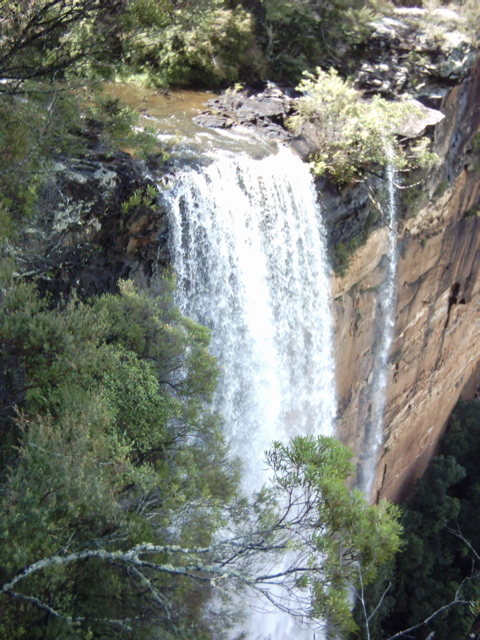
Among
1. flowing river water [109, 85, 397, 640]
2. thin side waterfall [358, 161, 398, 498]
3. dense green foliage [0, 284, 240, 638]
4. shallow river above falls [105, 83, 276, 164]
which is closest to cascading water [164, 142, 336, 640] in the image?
flowing river water [109, 85, 397, 640]

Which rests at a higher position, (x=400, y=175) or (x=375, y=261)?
(x=400, y=175)

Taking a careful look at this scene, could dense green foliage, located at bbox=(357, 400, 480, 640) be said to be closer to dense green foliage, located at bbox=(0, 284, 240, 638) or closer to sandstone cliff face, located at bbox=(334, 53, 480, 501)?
sandstone cliff face, located at bbox=(334, 53, 480, 501)

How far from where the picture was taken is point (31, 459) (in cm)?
412

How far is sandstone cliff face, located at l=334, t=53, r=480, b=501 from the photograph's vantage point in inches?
472

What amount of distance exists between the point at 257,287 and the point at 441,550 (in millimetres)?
11414

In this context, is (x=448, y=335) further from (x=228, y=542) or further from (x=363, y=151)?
(x=228, y=542)

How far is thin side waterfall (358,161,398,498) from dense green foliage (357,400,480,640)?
7.55 ft

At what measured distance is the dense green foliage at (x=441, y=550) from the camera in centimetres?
1425

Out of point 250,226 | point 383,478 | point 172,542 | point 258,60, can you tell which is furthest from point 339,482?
point 383,478

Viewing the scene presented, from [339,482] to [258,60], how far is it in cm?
1082

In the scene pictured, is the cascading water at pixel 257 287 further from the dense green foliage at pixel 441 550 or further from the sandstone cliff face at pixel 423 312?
the dense green foliage at pixel 441 550

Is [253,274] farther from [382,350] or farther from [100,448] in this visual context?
[382,350]

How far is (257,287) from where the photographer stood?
8703mm

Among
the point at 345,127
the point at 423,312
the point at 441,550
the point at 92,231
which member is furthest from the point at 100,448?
the point at 441,550
